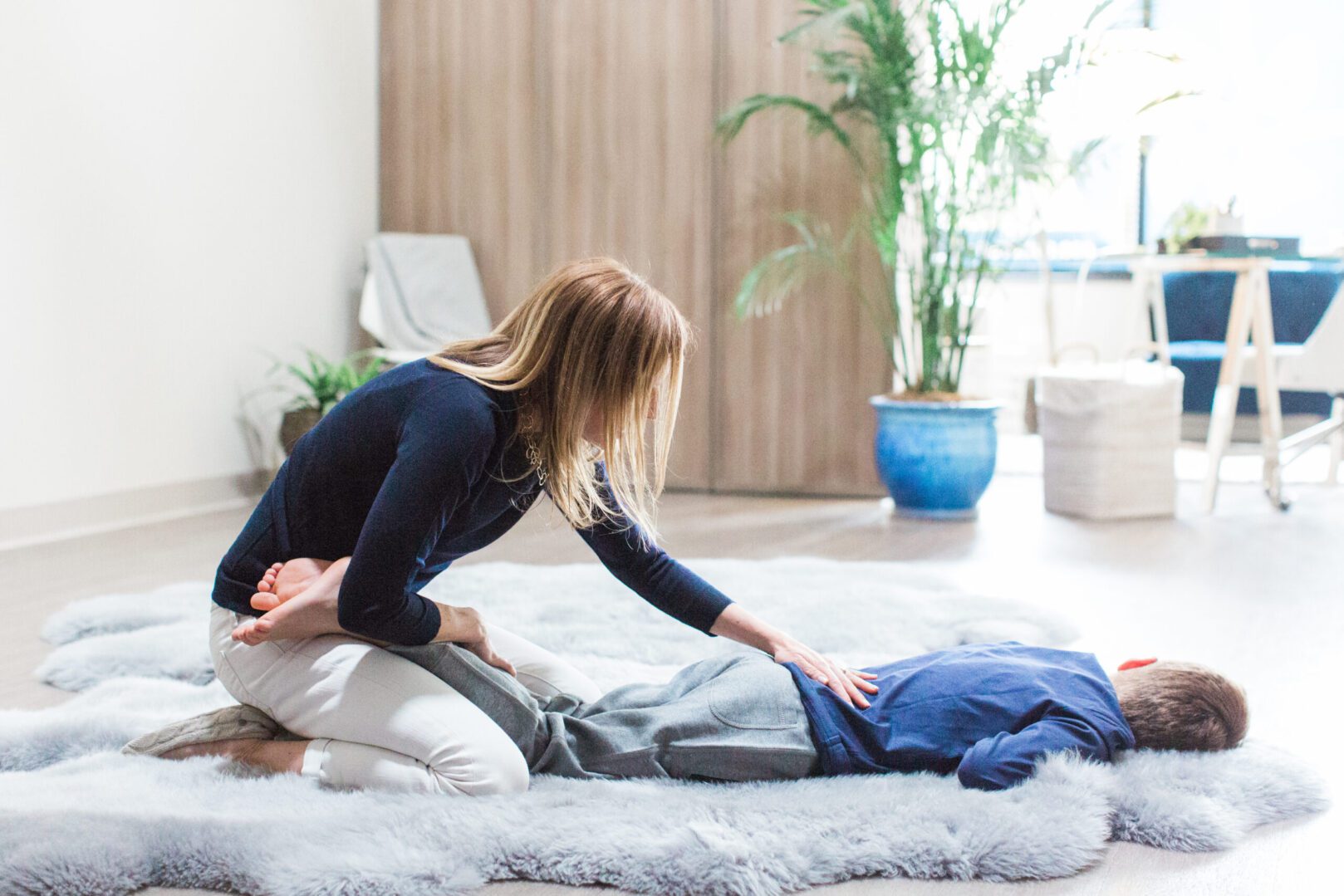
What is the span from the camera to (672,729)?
1480 millimetres

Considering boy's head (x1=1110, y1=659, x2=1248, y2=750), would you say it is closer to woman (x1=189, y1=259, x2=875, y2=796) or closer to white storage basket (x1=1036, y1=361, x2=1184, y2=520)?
woman (x1=189, y1=259, x2=875, y2=796)

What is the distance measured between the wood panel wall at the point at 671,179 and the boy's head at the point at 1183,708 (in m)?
2.85

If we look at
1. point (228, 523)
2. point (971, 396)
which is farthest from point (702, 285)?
point (228, 523)

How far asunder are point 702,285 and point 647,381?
10.4 feet

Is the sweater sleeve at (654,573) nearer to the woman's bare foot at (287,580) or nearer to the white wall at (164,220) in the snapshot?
the woman's bare foot at (287,580)

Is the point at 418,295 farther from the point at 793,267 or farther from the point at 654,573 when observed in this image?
the point at 654,573

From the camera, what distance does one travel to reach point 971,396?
3.99 meters

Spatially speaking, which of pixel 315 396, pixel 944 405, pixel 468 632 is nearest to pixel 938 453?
pixel 944 405

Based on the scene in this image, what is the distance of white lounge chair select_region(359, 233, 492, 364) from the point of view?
4387 millimetres

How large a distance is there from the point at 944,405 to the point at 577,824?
9.02 ft

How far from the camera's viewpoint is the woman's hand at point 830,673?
150 cm

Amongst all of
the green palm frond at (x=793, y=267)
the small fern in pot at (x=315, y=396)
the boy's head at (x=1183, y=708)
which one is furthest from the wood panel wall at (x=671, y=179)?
the boy's head at (x=1183, y=708)

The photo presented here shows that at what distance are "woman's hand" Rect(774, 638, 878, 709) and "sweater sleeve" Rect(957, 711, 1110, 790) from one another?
0.46ft

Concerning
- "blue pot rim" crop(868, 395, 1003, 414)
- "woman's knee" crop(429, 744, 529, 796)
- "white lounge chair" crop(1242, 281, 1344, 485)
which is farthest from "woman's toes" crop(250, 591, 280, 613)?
"white lounge chair" crop(1242, 281, 1344, 485)
